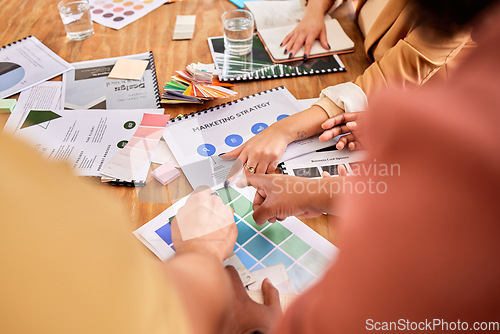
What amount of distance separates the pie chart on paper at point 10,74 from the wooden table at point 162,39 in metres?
0.13

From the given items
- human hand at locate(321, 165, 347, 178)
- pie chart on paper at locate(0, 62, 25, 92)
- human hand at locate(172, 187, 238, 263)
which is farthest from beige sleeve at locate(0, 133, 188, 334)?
pie chart on paper at locate(0, 62, 25, 92)

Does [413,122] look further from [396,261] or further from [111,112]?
[111,112]

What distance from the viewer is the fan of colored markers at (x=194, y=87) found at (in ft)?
3.43

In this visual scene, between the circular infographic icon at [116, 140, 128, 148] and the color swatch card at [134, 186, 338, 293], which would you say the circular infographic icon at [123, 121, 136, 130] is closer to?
the circular infographic icon at [116, 140, 128, 148]

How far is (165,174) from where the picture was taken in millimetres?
838

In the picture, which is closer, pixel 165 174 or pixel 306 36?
pixel 165 174

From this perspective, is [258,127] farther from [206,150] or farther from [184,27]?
[184,27]

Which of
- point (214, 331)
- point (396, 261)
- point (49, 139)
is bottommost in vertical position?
point (49, 139)

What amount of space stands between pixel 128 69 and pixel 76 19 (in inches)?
→ 12.1

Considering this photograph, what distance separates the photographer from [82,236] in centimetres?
22

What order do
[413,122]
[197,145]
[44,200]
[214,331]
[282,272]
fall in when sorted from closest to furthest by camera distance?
[44,200] → [413,122] → [214,331] → [282,272] → [197,145]

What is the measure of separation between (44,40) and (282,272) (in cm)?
114

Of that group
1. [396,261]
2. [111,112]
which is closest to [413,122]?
[396,261]

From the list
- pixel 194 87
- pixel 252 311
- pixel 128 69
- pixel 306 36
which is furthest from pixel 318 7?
pixel 252 311
